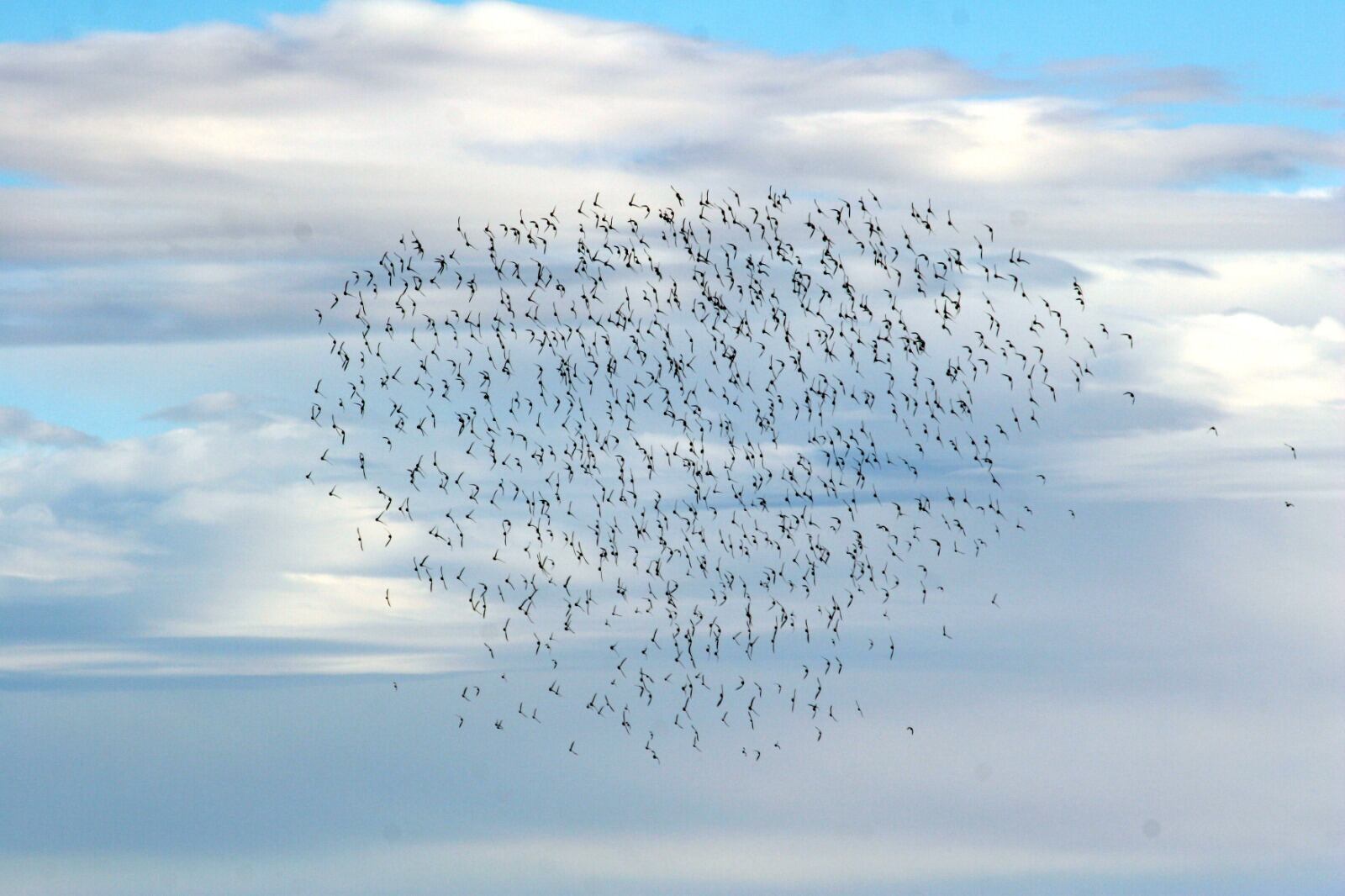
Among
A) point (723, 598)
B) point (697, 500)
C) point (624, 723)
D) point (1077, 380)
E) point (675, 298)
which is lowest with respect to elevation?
point (624, 723)

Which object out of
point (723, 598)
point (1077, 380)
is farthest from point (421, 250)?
point (1077, 380)

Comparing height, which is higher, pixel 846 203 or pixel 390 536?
pixel 846 203

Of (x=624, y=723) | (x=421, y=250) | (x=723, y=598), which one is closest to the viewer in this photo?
(x=624, y=723)

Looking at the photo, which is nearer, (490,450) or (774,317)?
(490,450)

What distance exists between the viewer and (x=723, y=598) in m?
35.4

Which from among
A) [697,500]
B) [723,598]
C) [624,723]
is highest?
[697,500]

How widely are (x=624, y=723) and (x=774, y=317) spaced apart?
10.6 meters

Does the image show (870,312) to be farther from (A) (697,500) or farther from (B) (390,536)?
(B) (390,536)

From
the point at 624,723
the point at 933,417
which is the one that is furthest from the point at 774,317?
the point at 624,723

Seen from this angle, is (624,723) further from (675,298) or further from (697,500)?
(675,298)

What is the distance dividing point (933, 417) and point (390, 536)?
1245 centimetres

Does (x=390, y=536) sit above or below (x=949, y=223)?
below

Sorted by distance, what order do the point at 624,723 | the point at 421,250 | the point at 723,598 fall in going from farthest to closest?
the point at 421,250 → the point at 723,598 → the point at 624,723

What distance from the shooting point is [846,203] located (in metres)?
36.4
